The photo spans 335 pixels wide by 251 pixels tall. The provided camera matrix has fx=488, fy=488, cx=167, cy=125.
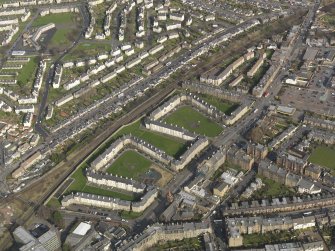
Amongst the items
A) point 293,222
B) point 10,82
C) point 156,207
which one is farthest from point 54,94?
point 293,222

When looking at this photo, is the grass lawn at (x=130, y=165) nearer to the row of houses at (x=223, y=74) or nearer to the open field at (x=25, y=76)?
the row of houses at (x=223, y=74)

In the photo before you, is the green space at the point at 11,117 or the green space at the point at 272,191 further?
the green space at the point at 11,117

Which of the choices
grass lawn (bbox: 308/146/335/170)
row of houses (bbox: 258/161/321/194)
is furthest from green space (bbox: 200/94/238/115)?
grass lawn (bbox: 308/146/335/170)

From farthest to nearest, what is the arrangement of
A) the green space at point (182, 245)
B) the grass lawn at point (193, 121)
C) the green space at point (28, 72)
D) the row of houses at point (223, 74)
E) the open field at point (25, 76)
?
the green space at point (28, 72)
the open field at point (25, 76)
the row of houses at point (223, 74)
the grass lawn at point (193, 121)
the green space at point (182, 245)

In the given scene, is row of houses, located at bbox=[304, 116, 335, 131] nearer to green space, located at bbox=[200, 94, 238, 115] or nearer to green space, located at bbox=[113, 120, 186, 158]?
green space, located at bbox=[200, 94, 238, 115]

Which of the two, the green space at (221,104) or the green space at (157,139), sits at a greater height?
the green space at (221,104)

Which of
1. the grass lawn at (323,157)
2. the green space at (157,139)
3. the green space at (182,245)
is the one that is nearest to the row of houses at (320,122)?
the grass lawn at (323,157)
